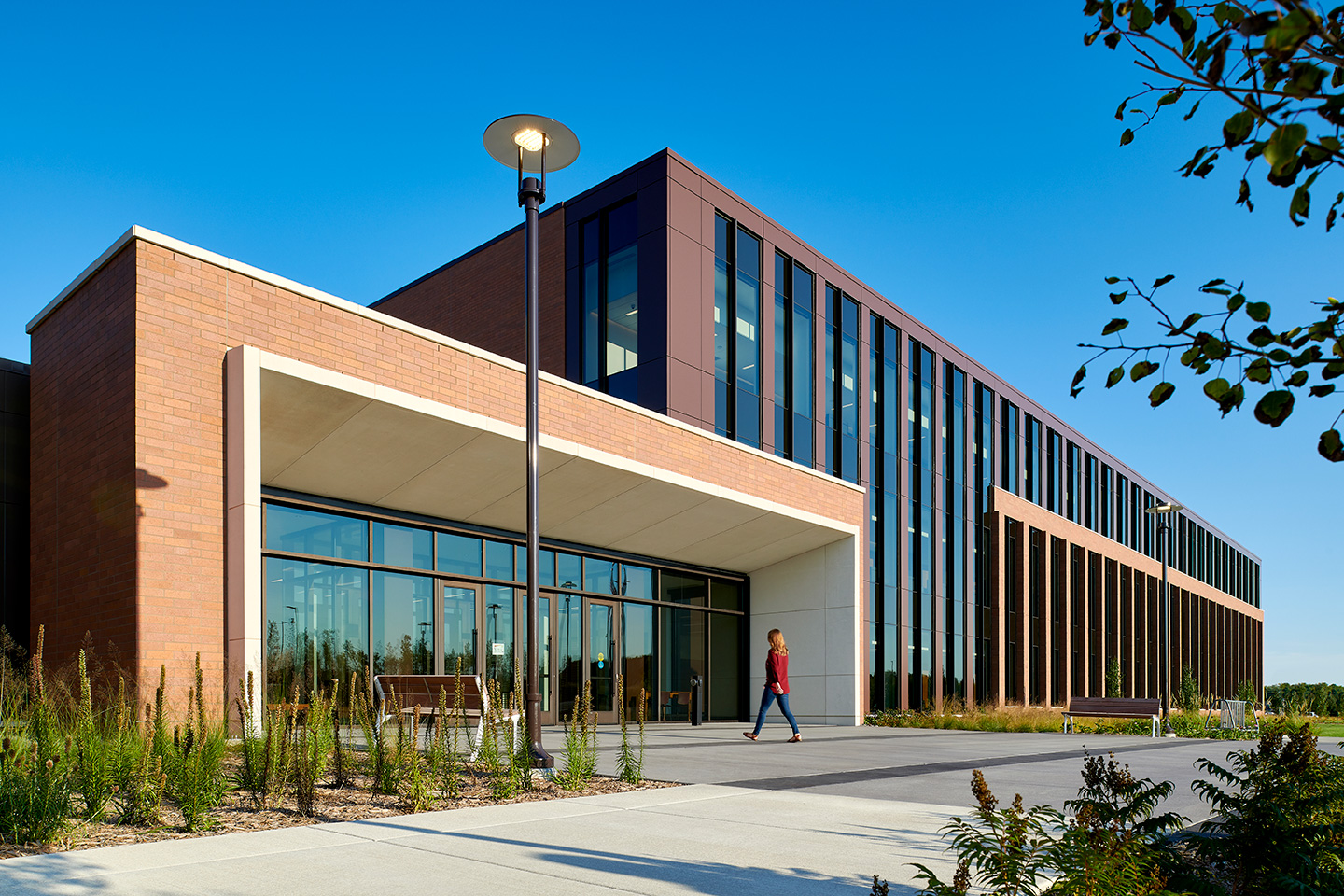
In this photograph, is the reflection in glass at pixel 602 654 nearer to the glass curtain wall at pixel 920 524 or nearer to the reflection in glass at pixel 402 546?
the reflection in glass at pixel 402 546

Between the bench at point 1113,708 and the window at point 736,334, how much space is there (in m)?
9.44

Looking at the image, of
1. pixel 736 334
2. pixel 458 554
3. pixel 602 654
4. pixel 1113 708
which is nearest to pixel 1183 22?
pixel 458 554

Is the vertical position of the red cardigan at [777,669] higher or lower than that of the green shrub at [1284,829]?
lower

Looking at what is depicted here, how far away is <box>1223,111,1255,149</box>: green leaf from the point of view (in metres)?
2.06

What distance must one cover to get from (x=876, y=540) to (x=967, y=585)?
7.75 m

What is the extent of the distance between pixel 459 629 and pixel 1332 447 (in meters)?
17.1

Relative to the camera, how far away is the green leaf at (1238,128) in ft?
6.76

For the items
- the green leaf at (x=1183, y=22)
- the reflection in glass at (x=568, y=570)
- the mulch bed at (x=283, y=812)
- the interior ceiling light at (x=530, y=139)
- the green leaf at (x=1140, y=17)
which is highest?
the interior ceiling light at (x=530, y=139)

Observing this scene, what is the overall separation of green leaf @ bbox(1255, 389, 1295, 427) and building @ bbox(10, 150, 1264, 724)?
30.1 feet

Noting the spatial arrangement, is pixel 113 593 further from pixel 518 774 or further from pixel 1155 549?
pixel 1155 549

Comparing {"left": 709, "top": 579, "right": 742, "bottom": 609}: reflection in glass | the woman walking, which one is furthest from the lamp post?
{"left": 709, "top": 579, "right": 742, "bottom": 609}: reflection in glass

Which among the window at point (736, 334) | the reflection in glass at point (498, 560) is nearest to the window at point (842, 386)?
the window at point (736, 334)

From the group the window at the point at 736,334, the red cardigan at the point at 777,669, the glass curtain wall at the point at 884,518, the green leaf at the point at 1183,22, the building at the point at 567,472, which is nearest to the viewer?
the green leaf at the point at 1183,22

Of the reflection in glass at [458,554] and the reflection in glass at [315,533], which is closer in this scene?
the reflection in glass at [315,533]
